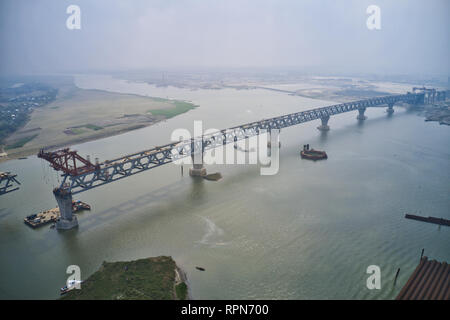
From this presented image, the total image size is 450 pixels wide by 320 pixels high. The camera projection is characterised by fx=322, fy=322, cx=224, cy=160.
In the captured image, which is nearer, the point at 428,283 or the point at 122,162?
the point at 428,283

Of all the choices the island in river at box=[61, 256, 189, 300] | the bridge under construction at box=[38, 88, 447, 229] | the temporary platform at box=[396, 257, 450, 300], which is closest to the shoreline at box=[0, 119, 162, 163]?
the bridge under construction at box=[38, 88, 447, 229]

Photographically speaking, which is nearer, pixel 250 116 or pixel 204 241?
pixel 204 241

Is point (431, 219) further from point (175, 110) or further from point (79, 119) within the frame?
point (79, 119)

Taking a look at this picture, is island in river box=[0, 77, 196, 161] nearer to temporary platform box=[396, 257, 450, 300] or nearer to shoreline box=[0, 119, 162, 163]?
shoreline box=[0, 119, 162, 163]

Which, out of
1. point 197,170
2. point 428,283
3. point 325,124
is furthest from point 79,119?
point 428,283
